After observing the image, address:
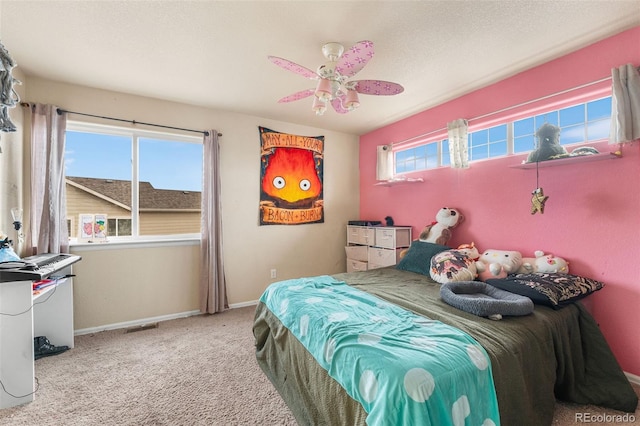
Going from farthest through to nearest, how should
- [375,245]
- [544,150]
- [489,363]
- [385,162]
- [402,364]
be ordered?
[385,162] < [375,245] < [544,150] < [489,363] < [402,364]

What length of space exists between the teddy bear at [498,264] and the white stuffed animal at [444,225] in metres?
0.50

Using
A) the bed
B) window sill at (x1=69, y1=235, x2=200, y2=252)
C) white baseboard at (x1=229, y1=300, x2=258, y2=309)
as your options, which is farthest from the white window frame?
the bed

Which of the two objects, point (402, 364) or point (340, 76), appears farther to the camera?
point (340, 76)

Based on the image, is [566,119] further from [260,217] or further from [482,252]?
[260,217]

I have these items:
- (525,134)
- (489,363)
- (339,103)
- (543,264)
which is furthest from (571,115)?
(489,363)

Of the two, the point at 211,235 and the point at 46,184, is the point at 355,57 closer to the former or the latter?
the point at 211,235

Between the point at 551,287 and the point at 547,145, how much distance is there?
111 centimetres

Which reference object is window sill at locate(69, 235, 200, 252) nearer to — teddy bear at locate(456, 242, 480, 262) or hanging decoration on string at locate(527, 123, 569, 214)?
teddy bear at locate(456, 242, 480, 262)

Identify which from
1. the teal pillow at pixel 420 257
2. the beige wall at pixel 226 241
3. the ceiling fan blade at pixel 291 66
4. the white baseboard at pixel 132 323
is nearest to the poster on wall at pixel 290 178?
the beige wall at pixel 226 241

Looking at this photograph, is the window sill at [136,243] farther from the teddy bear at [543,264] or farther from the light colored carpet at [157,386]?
the teddy bear at [543,264]

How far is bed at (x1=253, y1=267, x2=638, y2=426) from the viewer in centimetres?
121

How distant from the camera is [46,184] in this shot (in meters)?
2.53

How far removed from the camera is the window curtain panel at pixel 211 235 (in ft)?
10.5

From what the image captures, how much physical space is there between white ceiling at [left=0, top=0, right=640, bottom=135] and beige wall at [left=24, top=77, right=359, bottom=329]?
0.30m
